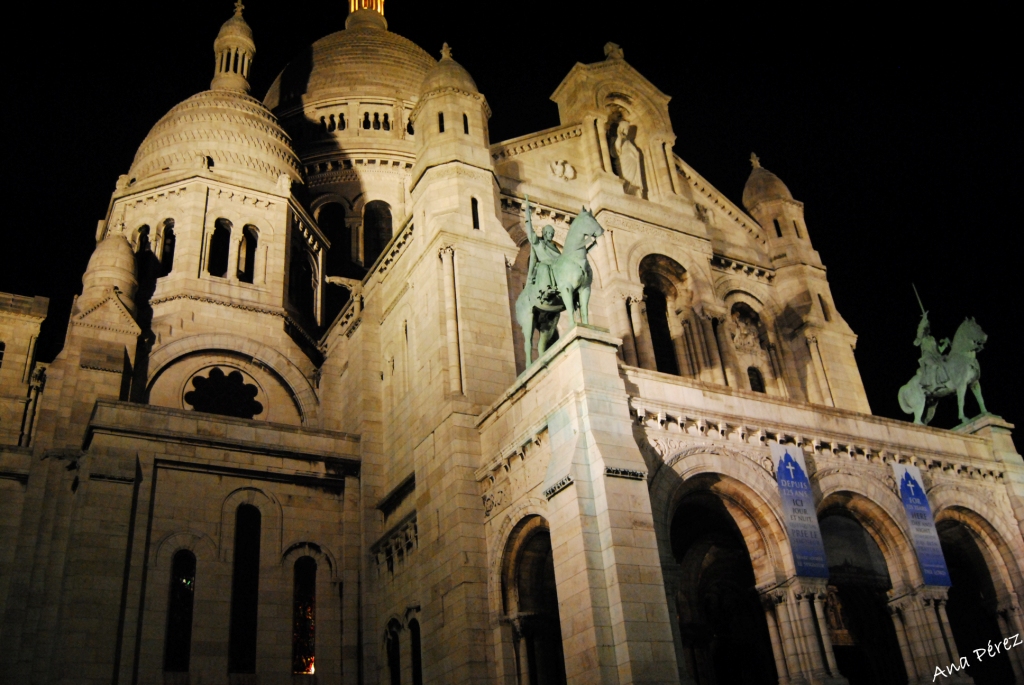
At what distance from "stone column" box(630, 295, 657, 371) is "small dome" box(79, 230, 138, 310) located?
1687cm

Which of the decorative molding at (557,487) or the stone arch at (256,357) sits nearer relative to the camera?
the decorative molding at (557,487)

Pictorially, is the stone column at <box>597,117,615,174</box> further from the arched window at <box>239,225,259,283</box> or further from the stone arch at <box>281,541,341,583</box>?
the stone arch at <box>281,541,341,583</box>

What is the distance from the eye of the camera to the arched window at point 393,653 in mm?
26117

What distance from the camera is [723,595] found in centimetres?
2708

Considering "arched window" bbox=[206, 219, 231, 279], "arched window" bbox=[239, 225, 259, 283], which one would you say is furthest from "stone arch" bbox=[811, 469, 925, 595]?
"arched window" bbox=[206, 219, 231, 279]

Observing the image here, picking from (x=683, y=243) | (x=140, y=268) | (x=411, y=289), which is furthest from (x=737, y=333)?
(x=140, y=268)

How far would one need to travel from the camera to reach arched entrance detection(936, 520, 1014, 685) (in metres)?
26.3

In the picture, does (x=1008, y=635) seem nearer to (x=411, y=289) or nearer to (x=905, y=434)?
(x=905, y=434)

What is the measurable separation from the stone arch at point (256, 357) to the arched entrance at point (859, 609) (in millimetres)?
17632

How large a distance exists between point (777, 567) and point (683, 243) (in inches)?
566

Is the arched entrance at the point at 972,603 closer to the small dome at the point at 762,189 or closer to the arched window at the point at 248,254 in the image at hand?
the small dome at the point at 762,189

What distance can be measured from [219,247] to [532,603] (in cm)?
2096

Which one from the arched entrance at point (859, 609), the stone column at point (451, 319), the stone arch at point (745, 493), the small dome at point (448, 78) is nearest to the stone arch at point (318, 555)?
the stone column at point (451, 319)

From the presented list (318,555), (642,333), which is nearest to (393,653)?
(318,555)
